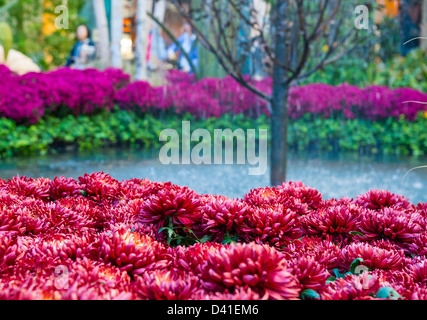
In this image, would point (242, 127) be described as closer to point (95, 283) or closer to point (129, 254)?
point (129, 254)

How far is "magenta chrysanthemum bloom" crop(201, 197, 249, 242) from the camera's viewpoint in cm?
118

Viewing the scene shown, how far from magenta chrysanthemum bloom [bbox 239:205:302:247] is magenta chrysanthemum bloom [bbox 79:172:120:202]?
2.01 ft

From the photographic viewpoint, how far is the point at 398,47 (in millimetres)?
12453

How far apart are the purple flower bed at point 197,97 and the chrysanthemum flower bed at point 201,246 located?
5.88 metres

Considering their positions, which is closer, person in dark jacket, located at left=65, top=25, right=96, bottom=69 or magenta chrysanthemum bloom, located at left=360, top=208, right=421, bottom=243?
magenta chrysanthemum bloom, located at left=360, top=208, right=421, bottom=243

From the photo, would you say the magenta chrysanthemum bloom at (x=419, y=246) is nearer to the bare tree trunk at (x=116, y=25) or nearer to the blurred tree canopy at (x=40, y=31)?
the bare tree trunk at (x=116, y=25)

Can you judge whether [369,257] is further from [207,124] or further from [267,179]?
[207,124]

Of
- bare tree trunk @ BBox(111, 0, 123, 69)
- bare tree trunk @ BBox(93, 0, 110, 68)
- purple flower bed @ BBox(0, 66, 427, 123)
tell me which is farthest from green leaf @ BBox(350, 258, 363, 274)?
bare tree trunk @ BBox(93, 0, 110, 68)

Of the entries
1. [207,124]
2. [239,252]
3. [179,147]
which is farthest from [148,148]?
[239,252]

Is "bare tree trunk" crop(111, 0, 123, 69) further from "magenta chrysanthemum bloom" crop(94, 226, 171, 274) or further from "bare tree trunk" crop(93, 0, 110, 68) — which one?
Result: "magenta chrysanthemum bloom" crop(94, 226, 171, 274)

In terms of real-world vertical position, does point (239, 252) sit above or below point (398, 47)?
below

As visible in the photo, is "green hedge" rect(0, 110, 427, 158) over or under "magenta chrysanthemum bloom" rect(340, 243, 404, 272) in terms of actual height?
over

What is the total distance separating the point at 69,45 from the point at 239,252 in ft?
55.2

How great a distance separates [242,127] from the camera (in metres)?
8.23
